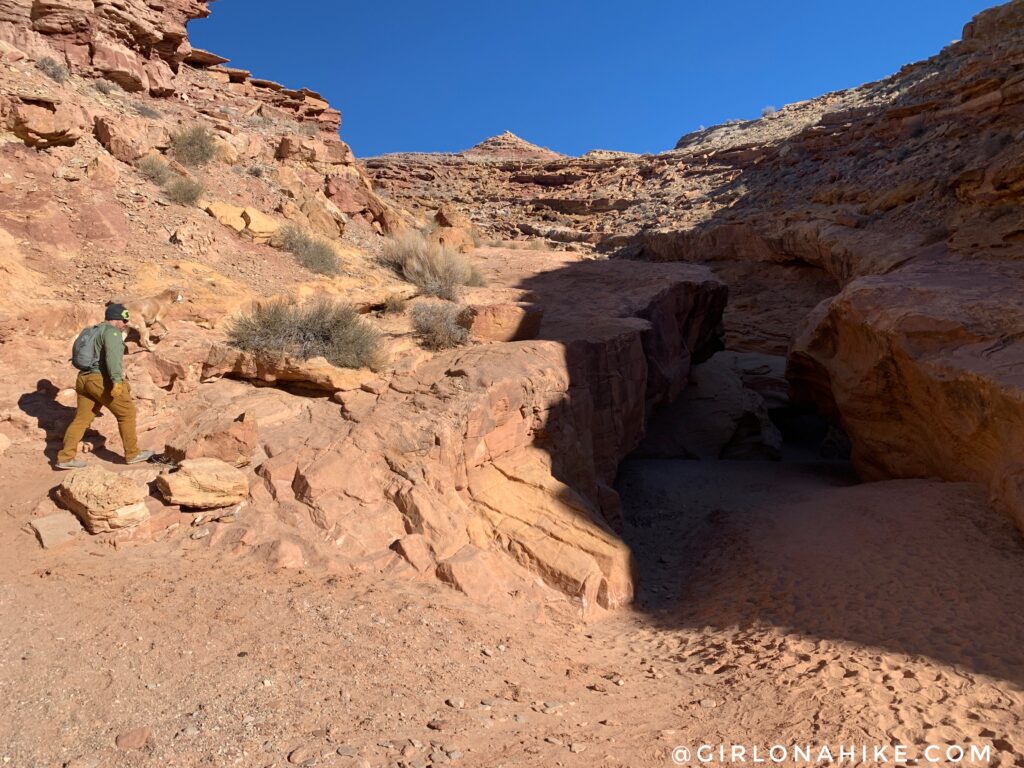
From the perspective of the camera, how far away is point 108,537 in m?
4.66

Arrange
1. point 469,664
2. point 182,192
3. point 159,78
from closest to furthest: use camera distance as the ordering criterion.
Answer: point 469,664 < point 182,192 < point 159,78

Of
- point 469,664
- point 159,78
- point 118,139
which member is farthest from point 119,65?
point 469,664

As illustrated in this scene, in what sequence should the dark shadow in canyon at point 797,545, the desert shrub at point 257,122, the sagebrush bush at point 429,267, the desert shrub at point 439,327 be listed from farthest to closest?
1. the desert shrub at point 257,122
2. the sagebrush bush at point 429,267
3. the desert shrub at point 439,327
4. the dark shadow in canyon at point 797,545

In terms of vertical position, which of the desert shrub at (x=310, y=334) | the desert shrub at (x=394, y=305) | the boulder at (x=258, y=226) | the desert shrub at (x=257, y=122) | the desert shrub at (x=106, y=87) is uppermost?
the desert shrub at (x=257, y=122)

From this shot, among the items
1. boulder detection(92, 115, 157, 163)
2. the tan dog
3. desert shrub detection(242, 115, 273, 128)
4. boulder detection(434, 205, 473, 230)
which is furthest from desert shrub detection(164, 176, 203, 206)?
boulder detection(434, 205, 473, 230)

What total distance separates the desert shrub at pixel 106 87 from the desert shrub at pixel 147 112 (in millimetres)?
681

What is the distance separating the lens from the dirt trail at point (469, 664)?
128 inches

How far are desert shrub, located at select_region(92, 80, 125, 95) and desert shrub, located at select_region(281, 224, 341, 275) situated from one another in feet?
21.3

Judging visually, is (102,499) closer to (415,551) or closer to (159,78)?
(415,551)

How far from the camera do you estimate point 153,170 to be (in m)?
10.4

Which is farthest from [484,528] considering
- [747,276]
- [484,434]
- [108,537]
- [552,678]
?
[747,276]

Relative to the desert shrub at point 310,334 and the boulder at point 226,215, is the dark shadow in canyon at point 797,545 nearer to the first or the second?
the desert shrub at point 310,334

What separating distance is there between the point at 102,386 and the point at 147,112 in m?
10.6

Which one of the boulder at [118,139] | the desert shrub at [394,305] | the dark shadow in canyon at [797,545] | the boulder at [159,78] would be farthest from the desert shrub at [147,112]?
the dark shadow in canyon at [797,545]
